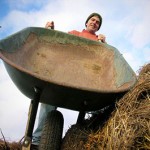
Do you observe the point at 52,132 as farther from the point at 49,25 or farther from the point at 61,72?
the point at 49,25

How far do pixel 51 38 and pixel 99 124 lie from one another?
4.14ft

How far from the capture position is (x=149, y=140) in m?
2.22

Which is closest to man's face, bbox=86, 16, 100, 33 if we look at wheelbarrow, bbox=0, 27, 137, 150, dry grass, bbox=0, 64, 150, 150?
wheelbarrow, bbox=0, 27, 137, 150

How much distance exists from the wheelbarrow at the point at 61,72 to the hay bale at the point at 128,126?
0.11m

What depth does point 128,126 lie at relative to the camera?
2.28 meters

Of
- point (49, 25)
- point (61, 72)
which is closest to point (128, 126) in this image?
point (61, 72)

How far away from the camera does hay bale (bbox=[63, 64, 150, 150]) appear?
2.21 m

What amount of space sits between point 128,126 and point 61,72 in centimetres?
143

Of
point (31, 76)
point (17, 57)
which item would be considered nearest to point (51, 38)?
point (17, 57)

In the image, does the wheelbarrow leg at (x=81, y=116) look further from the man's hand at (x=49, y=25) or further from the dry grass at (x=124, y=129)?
the man's hand at (x=49, y=25)

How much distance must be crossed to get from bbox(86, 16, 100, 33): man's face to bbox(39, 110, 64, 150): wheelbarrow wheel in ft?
5.28

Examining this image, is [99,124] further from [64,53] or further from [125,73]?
[64,53]

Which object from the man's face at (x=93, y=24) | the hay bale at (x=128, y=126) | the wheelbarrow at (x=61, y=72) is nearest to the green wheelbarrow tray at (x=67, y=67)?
the wheelbarrow at (x=61, y=72)

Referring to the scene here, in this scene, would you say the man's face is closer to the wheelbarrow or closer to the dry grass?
the wheelbarrow
